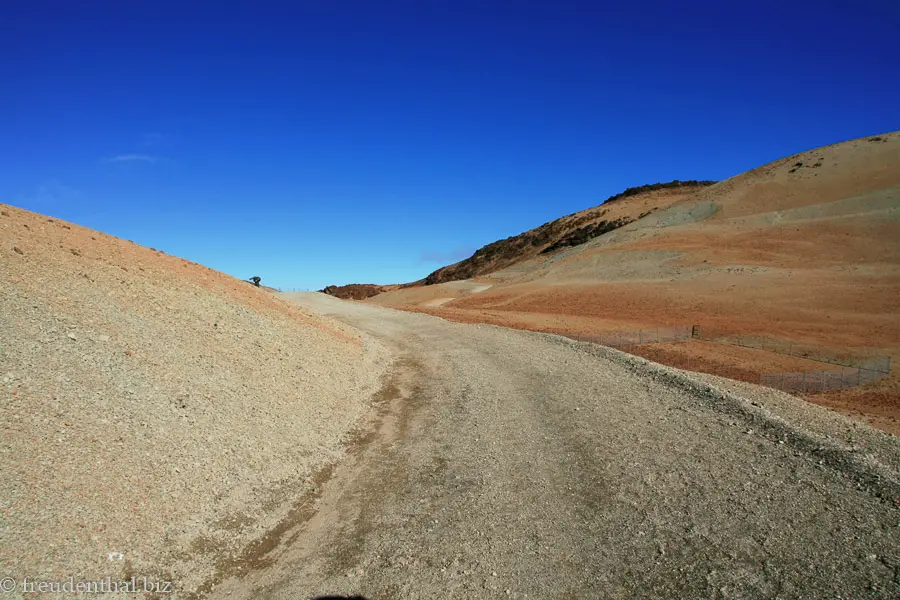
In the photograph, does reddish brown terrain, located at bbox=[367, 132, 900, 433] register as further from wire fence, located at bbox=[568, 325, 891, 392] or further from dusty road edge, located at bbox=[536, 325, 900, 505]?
dusty road edge, located at bbox=[536, 325, 900, 505]

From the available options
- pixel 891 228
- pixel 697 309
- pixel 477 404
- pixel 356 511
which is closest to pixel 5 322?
pixel 356 511

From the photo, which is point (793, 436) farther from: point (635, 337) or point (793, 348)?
point (793, 348)

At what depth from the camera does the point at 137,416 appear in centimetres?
711

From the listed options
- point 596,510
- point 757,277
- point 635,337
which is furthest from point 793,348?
point 596,510

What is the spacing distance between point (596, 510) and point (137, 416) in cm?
659

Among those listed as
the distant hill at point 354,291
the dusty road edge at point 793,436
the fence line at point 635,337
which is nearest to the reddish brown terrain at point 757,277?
the fence line at point 635,337

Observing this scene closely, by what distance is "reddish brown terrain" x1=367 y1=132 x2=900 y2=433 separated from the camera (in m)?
22.7

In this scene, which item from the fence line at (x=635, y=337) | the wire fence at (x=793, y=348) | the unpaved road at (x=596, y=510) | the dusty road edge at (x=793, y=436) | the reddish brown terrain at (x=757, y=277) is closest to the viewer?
the unpaved road at (x=596, y=510)

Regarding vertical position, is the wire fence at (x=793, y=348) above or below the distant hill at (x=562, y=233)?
below

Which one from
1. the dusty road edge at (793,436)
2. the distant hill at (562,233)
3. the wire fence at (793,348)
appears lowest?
the wire fence at (793,348)

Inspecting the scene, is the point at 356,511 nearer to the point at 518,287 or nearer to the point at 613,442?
the point at 613,442

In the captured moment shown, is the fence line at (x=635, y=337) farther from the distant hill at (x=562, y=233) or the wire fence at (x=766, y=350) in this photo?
the distant hill at (x=562, y=233)

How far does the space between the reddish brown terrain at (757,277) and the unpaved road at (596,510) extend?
6.81m

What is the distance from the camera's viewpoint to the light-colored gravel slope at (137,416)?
5191 mm
